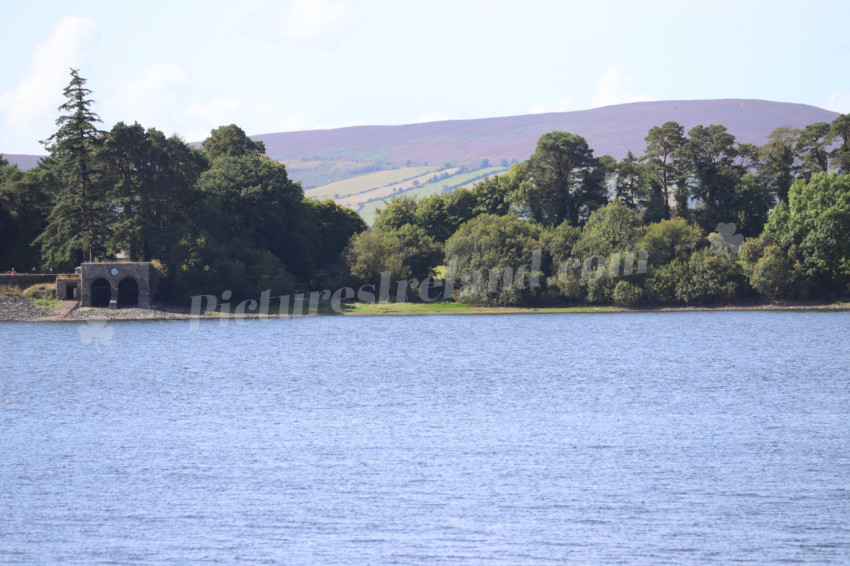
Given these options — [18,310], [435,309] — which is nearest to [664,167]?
[435,309]

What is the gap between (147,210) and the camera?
278ft

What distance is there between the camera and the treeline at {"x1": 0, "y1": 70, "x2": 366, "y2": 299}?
3236 inches

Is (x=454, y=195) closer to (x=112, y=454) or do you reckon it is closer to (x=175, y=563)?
(x=112, y=454)

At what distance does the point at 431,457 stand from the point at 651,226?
222 feet

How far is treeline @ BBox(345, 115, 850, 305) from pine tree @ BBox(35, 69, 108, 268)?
25.7m

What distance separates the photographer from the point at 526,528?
71.0 ft

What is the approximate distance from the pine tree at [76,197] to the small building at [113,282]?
143 inches

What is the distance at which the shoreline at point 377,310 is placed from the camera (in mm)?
77750

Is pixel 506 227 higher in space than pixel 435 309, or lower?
higher

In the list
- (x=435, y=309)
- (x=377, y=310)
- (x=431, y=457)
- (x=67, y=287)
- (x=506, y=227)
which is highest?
(x=506, y=227)

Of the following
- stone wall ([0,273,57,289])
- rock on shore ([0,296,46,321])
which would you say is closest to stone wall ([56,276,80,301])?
stone wall ([0,273,57,289])

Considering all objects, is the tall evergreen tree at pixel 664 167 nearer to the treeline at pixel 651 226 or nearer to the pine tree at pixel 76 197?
the treeline at pixel 651 226

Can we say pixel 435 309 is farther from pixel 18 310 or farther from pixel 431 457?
pixel 431 457

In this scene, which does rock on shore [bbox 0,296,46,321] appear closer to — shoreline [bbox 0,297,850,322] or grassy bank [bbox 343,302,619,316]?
shoreline [bbox 0,297,850,322]
